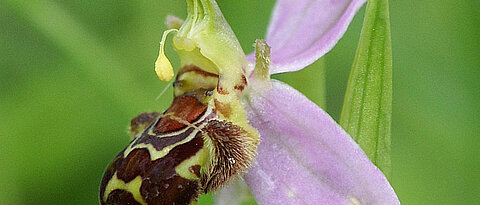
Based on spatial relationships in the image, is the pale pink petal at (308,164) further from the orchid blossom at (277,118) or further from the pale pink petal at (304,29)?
the pale pink petal at (304,29)

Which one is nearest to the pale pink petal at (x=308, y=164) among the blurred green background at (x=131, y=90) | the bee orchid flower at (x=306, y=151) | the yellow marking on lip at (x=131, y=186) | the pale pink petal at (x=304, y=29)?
the bee orchid flower at (x=306, y=151)

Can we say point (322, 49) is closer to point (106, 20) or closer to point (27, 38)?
point (106, 20)

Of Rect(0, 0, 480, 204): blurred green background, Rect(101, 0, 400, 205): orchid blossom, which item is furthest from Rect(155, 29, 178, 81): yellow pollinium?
Rect(0, 0, 480, 204): blurred green background

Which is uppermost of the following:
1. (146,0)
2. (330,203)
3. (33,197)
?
(146,0)

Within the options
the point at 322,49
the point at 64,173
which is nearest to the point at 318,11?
the point at 322,49

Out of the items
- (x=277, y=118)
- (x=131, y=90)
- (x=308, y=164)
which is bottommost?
(x=308, y=164)

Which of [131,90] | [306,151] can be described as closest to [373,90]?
[306,151]

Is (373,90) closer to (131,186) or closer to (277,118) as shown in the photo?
(277,118)
